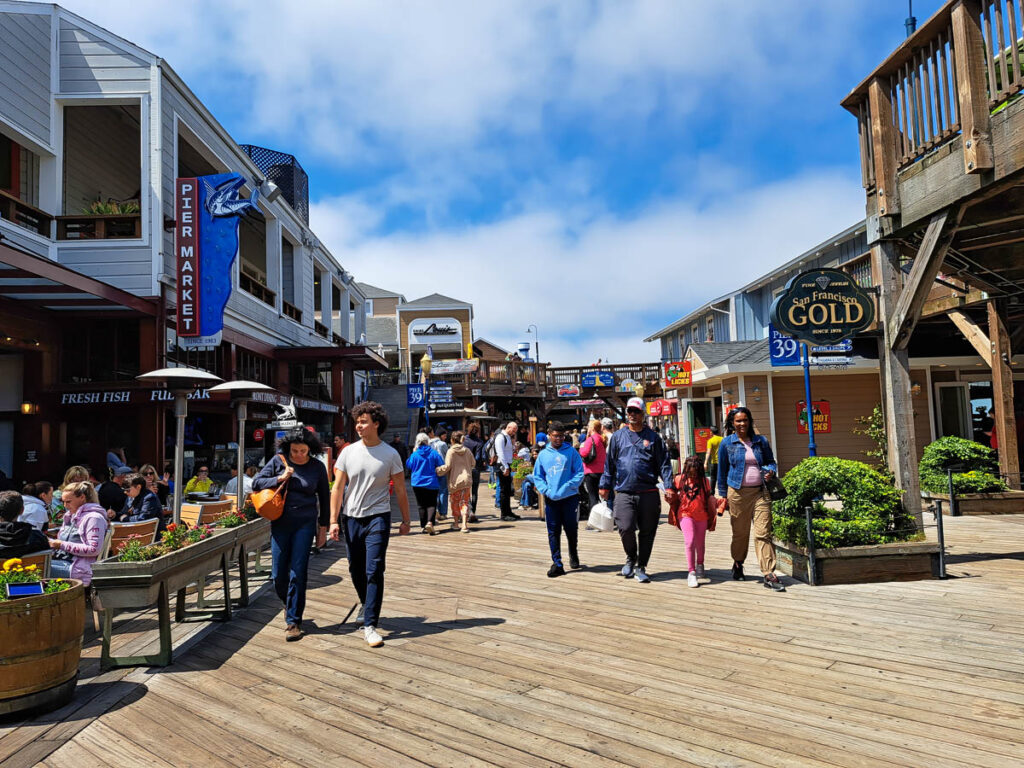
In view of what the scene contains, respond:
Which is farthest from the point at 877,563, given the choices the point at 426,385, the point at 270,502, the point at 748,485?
the point at 426,385

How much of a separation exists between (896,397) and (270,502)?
604cm

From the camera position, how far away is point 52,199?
13555 millimetres

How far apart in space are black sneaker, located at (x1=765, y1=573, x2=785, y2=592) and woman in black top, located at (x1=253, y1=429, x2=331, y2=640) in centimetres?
398

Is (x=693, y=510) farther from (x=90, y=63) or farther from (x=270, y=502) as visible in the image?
(x=90, y=63)

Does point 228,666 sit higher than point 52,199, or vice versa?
point 52,199

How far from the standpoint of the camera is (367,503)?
5367 millimetres

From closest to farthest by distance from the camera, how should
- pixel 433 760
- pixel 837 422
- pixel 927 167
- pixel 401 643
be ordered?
pixel 433 760
pixel 401 643
pixel 927 167
pixel 837 422

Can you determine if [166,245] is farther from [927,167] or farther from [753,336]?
[753,336]

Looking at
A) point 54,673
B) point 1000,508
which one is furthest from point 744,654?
point 1000,508

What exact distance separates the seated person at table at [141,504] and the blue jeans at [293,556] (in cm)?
244

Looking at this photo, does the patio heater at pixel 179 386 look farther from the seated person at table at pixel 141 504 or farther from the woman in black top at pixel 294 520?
the woman in black top at pixel 294 520

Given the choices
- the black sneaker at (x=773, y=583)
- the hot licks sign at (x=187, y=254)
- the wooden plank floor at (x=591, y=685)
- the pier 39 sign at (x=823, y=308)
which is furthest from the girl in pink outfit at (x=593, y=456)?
the hot licks sign at (x=187, y=254)

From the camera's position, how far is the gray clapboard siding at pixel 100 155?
15305mm

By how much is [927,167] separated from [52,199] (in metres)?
14.5
